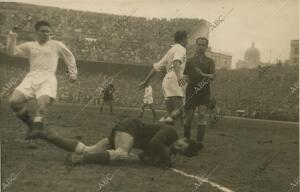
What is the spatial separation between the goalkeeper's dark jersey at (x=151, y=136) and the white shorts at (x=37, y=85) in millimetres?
1074

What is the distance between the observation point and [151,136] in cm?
537

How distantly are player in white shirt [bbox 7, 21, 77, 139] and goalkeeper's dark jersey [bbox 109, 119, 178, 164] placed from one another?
3.36 feet

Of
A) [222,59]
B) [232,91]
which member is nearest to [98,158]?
[232,91]

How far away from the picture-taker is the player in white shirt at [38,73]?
5.75 metres

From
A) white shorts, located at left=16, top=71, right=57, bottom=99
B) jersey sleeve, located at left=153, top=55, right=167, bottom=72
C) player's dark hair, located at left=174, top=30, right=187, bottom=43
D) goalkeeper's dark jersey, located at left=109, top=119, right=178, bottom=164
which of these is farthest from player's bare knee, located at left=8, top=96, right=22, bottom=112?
player's dark hair, located at left=174, top=30, right=187, bottom=43

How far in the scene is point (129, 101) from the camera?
27.7 meters

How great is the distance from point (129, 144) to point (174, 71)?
6.13 ft

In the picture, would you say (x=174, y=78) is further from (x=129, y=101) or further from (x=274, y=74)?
(x=274, y=74)

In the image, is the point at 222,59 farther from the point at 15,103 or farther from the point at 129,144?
the point at 129,144

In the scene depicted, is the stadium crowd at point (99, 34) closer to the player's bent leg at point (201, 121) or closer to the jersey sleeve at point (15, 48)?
the player's bent leg at point (201, 121)

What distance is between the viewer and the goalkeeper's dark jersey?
16.9ft

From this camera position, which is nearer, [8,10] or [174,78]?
[174,78]

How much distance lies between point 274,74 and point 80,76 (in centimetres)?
1172

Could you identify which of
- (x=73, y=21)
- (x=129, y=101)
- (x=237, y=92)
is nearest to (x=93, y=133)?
(x=129, y=101)
